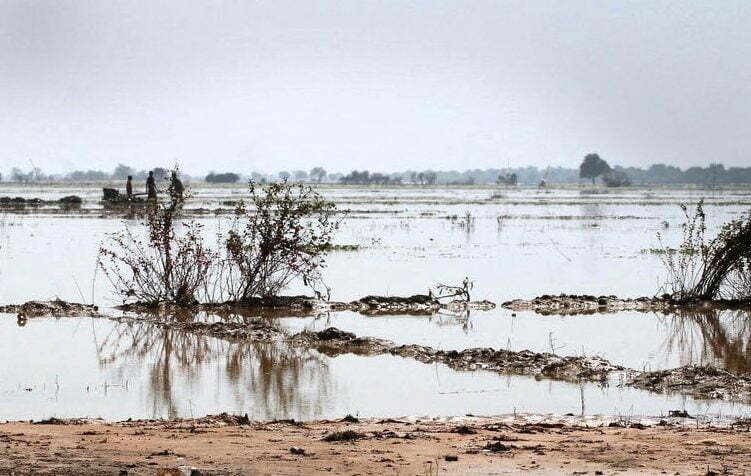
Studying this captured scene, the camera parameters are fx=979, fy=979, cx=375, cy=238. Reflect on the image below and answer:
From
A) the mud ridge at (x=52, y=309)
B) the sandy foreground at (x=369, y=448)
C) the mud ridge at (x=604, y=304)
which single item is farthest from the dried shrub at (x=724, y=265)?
the mud ridge at (x=52, y=309)

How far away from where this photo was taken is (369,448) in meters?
7.25

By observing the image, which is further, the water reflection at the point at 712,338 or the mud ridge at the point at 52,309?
the mud ridge at the point at 52,309

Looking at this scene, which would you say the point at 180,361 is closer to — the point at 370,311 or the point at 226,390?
the point at 226,390

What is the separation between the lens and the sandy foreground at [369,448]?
657cm

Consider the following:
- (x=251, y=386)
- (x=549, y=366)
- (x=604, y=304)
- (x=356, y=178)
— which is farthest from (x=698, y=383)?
(x=356, y=178)

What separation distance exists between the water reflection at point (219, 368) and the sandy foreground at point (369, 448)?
1270 mm

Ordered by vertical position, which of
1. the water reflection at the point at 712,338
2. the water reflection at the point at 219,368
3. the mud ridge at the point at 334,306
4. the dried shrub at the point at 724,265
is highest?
the dried shrub at the point at 724,265

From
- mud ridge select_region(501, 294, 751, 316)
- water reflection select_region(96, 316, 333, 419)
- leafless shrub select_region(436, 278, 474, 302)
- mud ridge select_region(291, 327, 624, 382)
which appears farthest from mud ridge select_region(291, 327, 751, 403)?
mud ridge select_region(501, 294, 751, 316)

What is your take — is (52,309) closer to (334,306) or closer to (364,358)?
(334,306)

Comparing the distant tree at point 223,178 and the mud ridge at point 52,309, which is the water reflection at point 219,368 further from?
the distant tree at point 223,178

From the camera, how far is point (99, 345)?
43.1ft

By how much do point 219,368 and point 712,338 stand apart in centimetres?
732

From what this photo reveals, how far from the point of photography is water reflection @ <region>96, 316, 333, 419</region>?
997 centimetres

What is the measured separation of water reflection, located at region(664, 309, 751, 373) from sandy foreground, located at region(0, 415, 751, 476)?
417 centimetres
